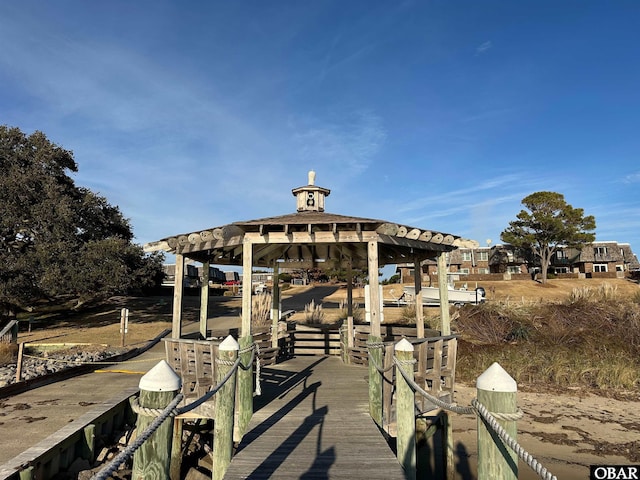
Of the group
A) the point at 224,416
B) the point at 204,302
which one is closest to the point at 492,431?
the point at 224,416

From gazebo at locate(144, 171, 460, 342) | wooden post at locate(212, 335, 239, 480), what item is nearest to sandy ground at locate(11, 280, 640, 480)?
gazebo at locate(144, 171, 460, 342)

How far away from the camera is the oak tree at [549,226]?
46312 millimetres

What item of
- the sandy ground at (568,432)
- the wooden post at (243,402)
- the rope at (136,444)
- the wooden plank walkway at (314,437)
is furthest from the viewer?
the sandy ground at (568,432)

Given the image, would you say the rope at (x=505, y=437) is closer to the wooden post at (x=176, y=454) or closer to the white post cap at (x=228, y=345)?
the white post cap at (x=228, y=345)

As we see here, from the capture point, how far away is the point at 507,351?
16172mm

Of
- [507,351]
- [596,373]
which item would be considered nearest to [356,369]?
[507,351]

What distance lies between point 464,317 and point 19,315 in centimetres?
2757

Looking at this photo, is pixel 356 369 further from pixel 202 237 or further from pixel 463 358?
pixel 463 358

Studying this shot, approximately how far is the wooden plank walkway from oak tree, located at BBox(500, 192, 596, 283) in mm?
45532

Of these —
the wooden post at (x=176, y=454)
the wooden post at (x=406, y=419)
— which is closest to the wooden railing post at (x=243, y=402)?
the wooden post at (x=176, y=454)

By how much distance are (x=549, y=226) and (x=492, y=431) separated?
51568mm

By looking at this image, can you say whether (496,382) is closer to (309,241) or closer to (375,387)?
(375,387)

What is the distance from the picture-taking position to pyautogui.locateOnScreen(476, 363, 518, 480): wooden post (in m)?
2.46

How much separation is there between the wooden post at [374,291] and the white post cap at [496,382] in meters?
4.94
